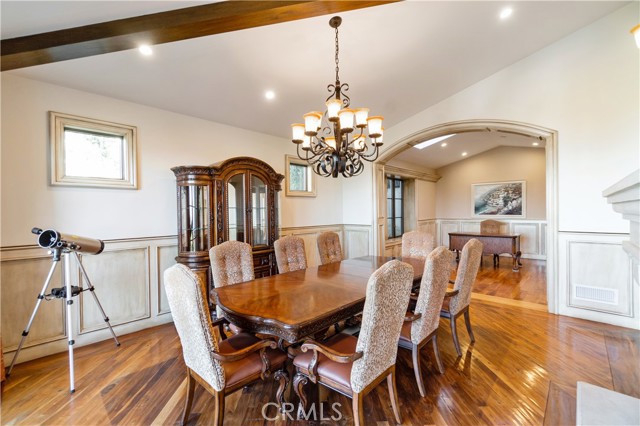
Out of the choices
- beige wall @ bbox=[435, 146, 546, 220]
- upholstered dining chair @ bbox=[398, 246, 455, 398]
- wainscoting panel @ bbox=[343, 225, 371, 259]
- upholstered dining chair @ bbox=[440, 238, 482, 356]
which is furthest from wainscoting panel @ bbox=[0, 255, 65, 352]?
beige wall @ bbox=[435, 146, 546, 220]

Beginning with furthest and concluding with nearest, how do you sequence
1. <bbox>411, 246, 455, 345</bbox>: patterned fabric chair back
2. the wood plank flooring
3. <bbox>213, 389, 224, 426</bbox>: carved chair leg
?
<bbox>411, 246, 455, 345</bbox>: patterned fabric chair back < the wood plank flooring < <bbox>213, 389, 224, 426</bbox>: carved chair leg

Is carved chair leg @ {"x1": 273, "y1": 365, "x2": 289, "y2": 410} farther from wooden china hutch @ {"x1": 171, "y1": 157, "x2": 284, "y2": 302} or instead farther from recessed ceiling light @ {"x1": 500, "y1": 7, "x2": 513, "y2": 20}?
recessed ceiling light @ {"x1": 500, "y1": 7, "x2": 513, "y2": 20}

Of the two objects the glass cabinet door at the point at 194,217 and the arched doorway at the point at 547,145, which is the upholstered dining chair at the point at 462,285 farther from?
the glass cabinet door at the point at 194,217

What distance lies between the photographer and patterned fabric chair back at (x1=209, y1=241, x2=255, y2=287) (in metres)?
2.60

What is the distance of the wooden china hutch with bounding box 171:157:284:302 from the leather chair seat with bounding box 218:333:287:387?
1.55m

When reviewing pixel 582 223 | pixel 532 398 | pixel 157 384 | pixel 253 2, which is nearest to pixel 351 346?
pixel 532 398

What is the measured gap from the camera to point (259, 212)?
3.98 meters

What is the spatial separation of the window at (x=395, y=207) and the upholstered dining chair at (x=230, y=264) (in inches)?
193

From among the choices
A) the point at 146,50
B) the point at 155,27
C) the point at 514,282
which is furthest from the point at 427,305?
the point at 514,282

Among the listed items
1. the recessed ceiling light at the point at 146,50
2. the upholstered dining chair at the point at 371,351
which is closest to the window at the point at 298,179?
the recessed ceiling light at the point at 146,50

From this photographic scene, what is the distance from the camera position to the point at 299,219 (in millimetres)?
5055

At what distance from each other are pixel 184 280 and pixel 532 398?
253 centimetres

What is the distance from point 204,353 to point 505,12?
398 cm

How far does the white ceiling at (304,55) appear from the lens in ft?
8.36
